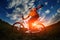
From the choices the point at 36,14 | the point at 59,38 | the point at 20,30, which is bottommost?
the point at 59,38

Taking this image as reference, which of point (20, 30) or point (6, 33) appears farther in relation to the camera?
point (6, 33)

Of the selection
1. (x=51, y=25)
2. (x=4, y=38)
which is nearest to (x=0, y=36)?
(x=4, y=38)

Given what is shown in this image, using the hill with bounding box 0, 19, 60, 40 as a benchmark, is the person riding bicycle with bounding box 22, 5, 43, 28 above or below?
Answer: above

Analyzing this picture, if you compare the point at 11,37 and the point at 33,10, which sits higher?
the point at 33,10

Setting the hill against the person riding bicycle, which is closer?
the person riding bicycle

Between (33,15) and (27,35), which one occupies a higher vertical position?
(33,15)

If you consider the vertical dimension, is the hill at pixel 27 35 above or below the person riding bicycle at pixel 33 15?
below

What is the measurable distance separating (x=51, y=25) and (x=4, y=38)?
355 centimetres

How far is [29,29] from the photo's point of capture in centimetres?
1339

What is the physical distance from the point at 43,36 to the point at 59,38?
1.24m

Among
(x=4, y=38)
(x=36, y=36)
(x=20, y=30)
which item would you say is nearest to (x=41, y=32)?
(x=36, y=36)

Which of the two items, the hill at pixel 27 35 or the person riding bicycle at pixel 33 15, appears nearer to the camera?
the person riding bicycle at pixel 33 15

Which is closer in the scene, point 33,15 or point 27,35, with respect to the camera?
point 33,15

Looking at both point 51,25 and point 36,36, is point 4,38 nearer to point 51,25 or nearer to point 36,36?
point 36,36
